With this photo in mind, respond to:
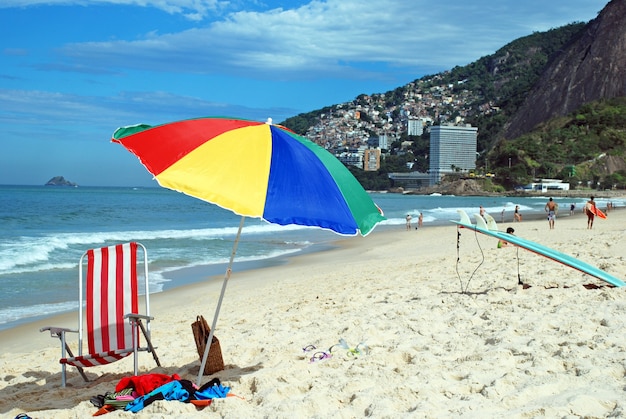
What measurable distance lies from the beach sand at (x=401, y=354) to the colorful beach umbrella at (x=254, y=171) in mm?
977

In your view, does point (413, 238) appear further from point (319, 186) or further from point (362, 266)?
point (319, 186)

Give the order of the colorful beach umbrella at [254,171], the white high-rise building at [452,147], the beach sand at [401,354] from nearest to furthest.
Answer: the colorful beach umbrella at [254,171] → the beach sand at [401,354] → the white high-rise building at [452,147]

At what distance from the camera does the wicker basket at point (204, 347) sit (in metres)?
4.46

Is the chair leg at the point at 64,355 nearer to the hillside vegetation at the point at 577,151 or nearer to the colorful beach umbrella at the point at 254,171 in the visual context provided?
the colorful beach umbrella at the point at 254,171

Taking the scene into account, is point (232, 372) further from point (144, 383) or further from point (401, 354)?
point (401, 354)

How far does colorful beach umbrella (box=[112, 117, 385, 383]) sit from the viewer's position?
3.22 metres

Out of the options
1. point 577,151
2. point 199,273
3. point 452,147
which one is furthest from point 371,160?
point 199,273

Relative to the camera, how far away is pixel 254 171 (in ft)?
11.0

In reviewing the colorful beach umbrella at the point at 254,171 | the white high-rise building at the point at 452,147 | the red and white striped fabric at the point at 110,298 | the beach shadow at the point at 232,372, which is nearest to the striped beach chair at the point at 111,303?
the red and white striped fabric at the point at 110,298

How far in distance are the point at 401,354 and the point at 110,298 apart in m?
1.99

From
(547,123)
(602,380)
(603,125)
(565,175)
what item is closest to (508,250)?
(602,380)

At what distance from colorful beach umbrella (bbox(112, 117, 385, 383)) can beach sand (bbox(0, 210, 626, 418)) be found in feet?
3.21

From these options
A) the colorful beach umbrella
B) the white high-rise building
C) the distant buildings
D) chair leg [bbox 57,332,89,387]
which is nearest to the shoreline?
chair leg [bbox 57,332,89,387]

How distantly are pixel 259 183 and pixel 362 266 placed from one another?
9221 millimetres
